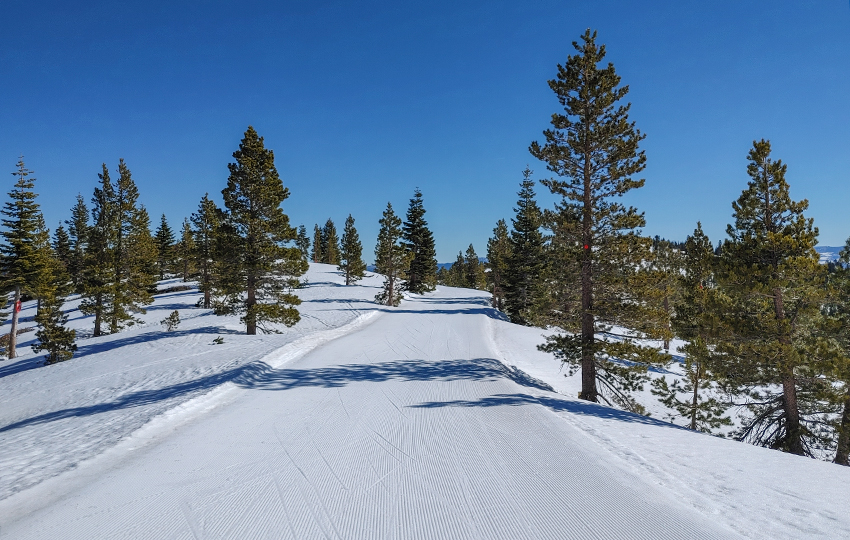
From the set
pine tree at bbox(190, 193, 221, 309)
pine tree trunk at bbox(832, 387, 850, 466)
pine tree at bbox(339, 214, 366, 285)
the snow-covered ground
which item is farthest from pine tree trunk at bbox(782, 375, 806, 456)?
pine tree at bbox(339, 214, 366, 285)

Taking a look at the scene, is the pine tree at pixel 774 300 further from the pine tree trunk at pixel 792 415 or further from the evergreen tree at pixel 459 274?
the evergreen tree at pixel 459 274

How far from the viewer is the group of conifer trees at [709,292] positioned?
A: 1074 cm

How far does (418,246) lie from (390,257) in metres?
12.1

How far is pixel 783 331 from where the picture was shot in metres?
10.9

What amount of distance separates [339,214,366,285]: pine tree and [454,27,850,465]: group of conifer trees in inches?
1629

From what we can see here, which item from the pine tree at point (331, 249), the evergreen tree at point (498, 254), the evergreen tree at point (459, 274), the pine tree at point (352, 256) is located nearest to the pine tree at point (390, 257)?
the evergreen tree at point (498, 254)

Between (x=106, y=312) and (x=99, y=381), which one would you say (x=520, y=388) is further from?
(x=106, y=312)

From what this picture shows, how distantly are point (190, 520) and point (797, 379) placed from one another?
14.9 meters

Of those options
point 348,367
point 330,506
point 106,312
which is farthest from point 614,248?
point 106,312

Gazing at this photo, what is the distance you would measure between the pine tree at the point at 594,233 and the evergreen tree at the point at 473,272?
66746mm

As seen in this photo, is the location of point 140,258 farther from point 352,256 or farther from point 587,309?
point 587,309

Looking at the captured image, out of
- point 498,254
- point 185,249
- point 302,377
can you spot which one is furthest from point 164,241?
point 302,377

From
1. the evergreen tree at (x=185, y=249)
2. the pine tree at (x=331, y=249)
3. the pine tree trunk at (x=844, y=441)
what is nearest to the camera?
the pine tree trunk at (x=844, y=441)

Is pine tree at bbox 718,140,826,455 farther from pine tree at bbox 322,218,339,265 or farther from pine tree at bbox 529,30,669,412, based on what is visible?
pine tree at bbox 322,218,339,265
